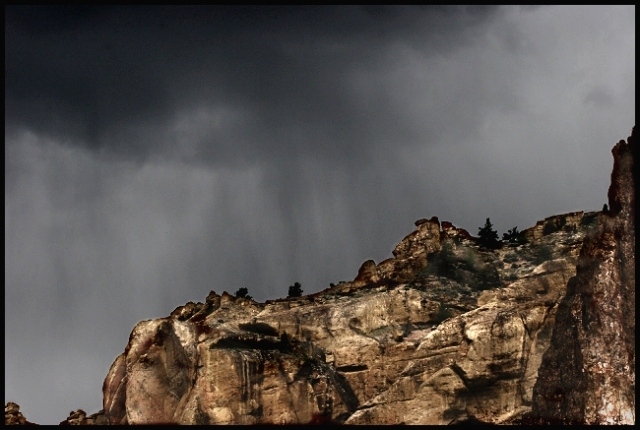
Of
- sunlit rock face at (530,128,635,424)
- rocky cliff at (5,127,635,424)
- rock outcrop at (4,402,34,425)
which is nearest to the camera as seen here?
sunlit rock face at (530,128,635,424)

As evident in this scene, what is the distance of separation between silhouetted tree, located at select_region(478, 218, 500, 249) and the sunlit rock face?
11.6 metres

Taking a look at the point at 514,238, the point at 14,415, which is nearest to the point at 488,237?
the point at 514,238

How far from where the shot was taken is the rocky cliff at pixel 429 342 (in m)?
62.8

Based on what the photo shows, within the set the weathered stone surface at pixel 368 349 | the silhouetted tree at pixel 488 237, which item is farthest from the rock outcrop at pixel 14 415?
the silhouetted tree at pixel 488 237

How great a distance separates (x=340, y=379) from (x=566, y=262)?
68.6 feet

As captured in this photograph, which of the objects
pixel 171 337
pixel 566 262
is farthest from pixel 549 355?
pixel 171 337

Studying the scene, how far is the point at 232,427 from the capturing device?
6406 centimetres

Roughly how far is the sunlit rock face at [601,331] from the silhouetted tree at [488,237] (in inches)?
458

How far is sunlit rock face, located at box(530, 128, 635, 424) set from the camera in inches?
2352

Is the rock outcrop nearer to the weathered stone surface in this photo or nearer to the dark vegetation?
the weathered stone surface

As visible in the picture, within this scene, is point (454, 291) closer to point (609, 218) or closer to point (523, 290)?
point (523, 290)

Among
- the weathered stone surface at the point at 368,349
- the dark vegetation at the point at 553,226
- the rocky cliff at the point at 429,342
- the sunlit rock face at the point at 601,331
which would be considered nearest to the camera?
the sunlit rock face at the point at 601,331

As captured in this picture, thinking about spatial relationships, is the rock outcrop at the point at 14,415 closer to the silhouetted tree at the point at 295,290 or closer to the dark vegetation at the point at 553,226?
the silhouetted tree at the point at 295,290

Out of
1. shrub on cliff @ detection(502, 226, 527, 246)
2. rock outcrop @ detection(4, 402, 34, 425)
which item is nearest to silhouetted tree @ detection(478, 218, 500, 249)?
shrub on cliff @ detection(502, 226, 527, 246)
